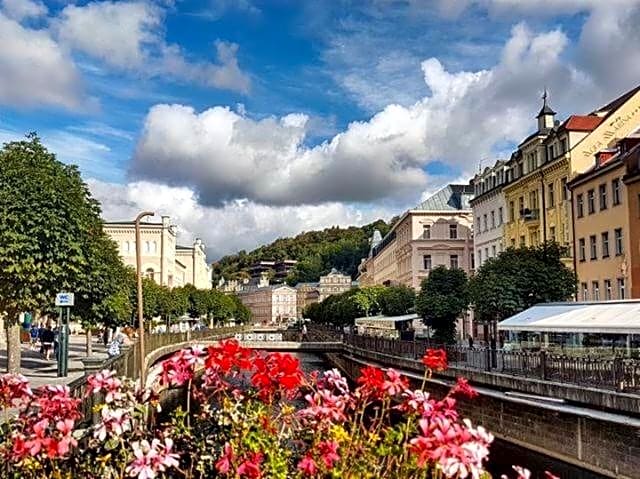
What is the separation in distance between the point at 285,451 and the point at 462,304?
4260 centimetres

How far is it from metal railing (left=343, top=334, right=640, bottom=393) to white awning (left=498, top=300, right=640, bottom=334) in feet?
5.95

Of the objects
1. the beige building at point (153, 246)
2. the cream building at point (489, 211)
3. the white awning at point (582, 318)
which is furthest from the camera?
the beige building at point (153, 246)

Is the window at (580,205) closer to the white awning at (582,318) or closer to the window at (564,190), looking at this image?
the window at (564,190)

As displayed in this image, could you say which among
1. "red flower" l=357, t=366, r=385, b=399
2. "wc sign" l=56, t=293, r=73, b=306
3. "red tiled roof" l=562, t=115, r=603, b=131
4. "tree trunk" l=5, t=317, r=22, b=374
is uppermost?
"red tiled roof" l=562, t=115, r=603, b=131

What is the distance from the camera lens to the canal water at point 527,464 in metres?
20.2

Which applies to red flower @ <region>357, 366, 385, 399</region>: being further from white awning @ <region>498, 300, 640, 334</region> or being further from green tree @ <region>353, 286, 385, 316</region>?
green tree @ <region>353, 286, 385, 316</region>

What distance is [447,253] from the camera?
298 ft

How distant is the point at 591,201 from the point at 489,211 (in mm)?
21448

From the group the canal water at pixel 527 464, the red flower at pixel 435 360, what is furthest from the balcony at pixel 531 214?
the red flower at pixel 435 360

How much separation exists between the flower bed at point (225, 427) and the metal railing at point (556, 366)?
15.3 meters

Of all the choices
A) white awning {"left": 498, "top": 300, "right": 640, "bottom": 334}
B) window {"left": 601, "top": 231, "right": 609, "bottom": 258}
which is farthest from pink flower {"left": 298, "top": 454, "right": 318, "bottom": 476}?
window {"left": 601, "top": 231, "right": 609, "bottom": 258}

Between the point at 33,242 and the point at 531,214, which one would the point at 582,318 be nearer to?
the point at 33,242

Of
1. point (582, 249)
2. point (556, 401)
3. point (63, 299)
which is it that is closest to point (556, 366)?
point (556, 401)

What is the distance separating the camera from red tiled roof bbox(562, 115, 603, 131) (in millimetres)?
49719
